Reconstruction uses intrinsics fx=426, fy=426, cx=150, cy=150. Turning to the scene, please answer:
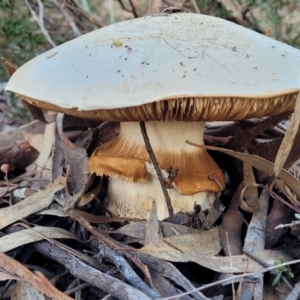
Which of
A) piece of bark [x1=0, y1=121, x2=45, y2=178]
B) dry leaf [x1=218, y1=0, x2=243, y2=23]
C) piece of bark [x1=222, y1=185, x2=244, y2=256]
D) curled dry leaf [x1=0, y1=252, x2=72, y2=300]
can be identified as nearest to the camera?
curled dry leaf [x1=0, y1=252, x2=72, y2=300]

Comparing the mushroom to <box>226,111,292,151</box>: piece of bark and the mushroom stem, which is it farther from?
<box>226,111,292,151</box>: piece of bark

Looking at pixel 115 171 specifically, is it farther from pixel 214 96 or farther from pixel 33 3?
pixel 33 3

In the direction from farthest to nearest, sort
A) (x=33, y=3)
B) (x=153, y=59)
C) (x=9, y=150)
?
(x=33, y=3) → (x=9, y=150) → (x=153, y=59)

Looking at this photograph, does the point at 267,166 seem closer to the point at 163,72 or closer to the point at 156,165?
the point at 156,165

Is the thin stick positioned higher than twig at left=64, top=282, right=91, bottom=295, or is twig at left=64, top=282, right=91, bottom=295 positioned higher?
the thin stick

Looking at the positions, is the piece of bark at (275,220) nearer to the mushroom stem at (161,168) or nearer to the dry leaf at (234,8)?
the mushroom stem at (161,168)

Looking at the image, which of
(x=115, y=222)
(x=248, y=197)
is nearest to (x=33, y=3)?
(x=115, y=222)

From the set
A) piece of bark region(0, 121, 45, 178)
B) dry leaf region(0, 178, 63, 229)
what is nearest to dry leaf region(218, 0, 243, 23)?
piece of bark region(0, 121, 45, 178)

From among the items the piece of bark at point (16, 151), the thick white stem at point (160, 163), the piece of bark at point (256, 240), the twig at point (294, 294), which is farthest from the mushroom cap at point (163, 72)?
the piece of bark at point (16, 151)

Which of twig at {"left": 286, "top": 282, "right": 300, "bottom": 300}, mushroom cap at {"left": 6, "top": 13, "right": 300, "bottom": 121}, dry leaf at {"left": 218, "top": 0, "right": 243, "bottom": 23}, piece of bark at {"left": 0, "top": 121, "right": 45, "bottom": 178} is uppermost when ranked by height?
mushroom cap at {"left": 6, "top": 13, "right": 300, "bottom": 121}
